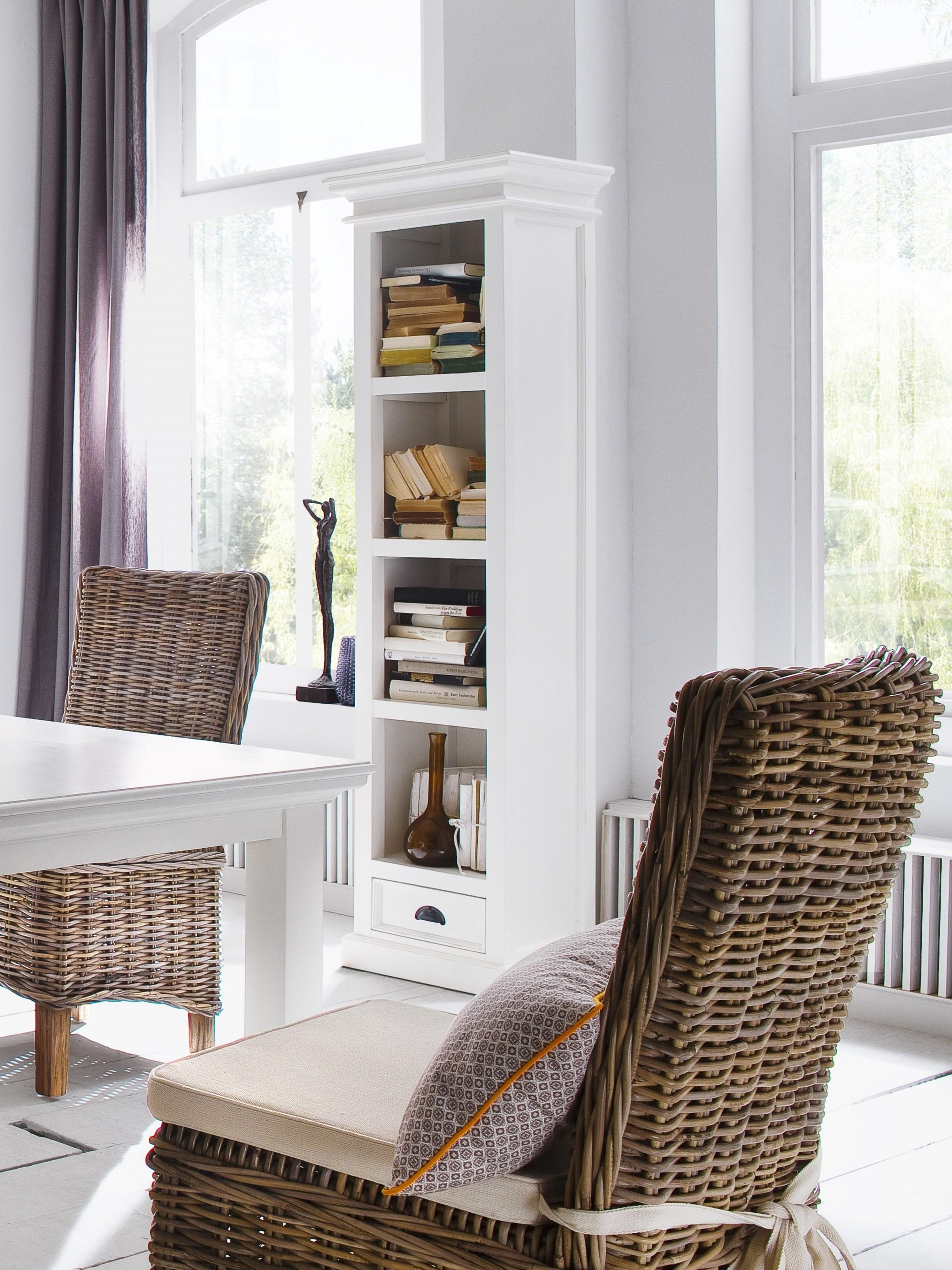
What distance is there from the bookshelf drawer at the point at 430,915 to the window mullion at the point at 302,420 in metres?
1.20

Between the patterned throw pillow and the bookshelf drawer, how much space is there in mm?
2171

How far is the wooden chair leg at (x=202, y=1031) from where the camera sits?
2.92 meters

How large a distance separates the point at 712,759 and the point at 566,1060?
0.30 m

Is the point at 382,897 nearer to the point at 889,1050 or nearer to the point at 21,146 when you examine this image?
the point at 889,1050

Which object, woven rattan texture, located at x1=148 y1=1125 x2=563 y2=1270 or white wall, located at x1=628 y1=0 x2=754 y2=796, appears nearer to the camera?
woven rattan texture, located at x1=148 y1=1125 x2=563 y2=1270

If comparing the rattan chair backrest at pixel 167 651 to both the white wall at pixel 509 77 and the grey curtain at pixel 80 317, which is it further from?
the grey curtain at pixel 80 317

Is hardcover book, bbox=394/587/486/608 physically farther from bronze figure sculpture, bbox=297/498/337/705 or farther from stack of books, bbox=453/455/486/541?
bronze figure sculpture, bbox=297/498/337/705

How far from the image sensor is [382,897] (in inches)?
149

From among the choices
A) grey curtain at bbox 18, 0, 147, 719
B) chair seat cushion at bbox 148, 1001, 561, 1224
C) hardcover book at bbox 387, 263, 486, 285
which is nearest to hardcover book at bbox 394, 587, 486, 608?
hardcover book at bbox 387, 263, 486, 285

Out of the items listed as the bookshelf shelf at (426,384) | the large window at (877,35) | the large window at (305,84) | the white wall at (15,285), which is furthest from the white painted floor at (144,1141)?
the large window at (305,84)

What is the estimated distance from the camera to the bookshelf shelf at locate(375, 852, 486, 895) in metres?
3.58

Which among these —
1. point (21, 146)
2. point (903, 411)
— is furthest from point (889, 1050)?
point (21, 146)

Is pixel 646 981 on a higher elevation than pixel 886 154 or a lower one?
lower

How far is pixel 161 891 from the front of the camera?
2.86m
